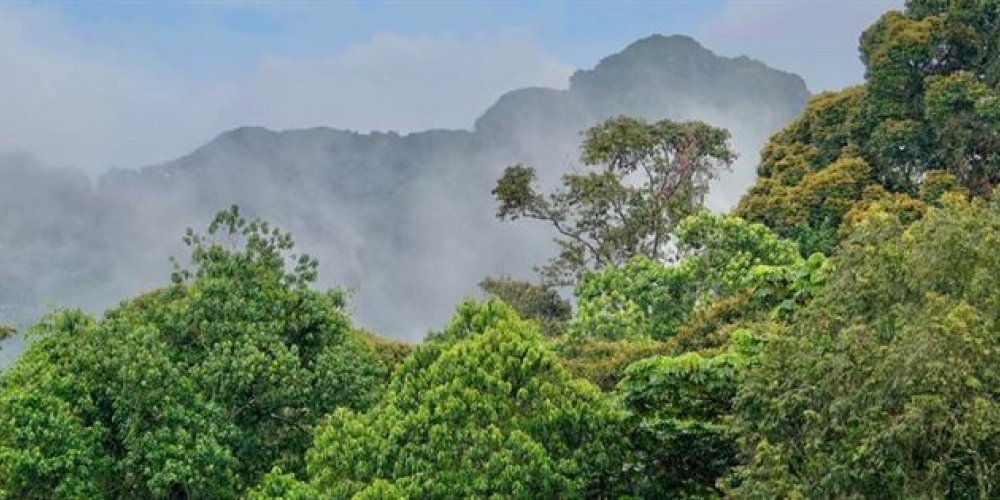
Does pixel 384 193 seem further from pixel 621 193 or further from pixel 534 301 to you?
pixel 621 193

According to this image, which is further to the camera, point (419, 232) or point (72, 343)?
point (419, 232)

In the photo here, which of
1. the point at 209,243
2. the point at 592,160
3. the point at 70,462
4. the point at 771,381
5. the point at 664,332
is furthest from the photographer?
the point at 592,160

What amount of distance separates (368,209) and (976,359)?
104 metres

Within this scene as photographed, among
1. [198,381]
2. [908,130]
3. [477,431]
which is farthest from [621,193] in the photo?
[477,431]

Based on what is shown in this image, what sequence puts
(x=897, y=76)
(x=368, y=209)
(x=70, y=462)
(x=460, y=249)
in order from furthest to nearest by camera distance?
(x=368, y=209), (x=460, y=249), (x=897, y=76), (x=70, y=462)

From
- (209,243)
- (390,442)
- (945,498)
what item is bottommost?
(945,498)

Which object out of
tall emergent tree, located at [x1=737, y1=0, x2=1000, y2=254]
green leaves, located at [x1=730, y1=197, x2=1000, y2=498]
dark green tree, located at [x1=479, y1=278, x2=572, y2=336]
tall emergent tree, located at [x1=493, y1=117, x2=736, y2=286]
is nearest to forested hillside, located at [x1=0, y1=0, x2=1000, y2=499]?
green leaves, located at [x1=730, y1=197, x2=1000, y2=498]

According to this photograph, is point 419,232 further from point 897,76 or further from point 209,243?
point 209,243

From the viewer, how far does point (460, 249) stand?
332 feet

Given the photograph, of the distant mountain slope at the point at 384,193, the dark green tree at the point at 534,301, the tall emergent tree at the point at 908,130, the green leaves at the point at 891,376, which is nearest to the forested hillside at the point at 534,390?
the green leaves at the point at 891,376

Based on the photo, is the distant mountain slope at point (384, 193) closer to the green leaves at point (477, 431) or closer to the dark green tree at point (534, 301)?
the dark green tree at point (534, 301)

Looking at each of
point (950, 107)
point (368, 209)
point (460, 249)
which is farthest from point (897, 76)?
point (368, 209)

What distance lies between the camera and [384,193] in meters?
112

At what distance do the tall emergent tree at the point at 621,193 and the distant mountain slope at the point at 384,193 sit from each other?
51.4m
